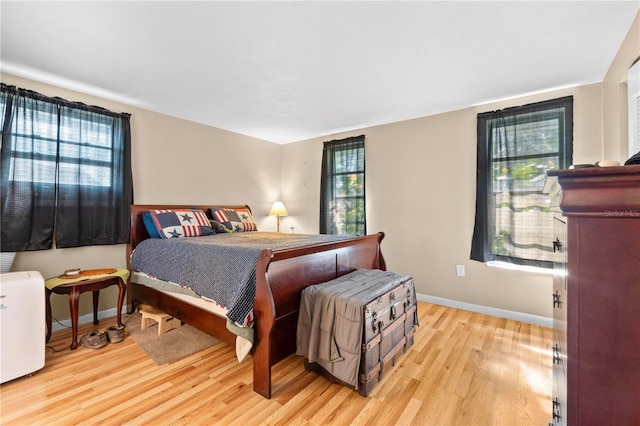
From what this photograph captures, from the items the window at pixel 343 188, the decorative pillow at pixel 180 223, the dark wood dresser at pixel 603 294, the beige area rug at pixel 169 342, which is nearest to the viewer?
the dark wood dresser at pixel 603 294

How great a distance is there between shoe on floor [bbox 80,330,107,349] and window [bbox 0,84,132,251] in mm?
926

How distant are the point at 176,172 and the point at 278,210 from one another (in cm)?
159

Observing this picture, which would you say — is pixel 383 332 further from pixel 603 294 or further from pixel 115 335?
pixel 115 335

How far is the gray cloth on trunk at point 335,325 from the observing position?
168cm

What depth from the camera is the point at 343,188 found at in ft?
13.6

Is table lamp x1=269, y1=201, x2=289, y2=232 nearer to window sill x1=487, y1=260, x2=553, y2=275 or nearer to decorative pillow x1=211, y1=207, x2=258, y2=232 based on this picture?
decorative pillow x1=211, y1=207, x2=258, y2=232

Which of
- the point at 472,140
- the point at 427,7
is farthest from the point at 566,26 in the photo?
the point at 472,140

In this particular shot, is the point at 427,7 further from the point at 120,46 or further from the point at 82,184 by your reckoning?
the point at 82,184

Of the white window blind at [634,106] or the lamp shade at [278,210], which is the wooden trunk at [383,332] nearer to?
the white window blind at [634,106]

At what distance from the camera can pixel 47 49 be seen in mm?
2031


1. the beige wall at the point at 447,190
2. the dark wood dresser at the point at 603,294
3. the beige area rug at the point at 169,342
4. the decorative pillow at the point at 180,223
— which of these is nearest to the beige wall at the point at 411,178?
the beige wall at the point at 447,190

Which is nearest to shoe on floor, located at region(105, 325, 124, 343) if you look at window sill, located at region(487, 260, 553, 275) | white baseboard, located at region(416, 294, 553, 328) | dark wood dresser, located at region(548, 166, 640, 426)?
dark wood dresser, located at region(548, 166, 640, 426)

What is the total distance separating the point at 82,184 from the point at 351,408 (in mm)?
3098

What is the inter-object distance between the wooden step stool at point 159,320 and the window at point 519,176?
314 centimetres
